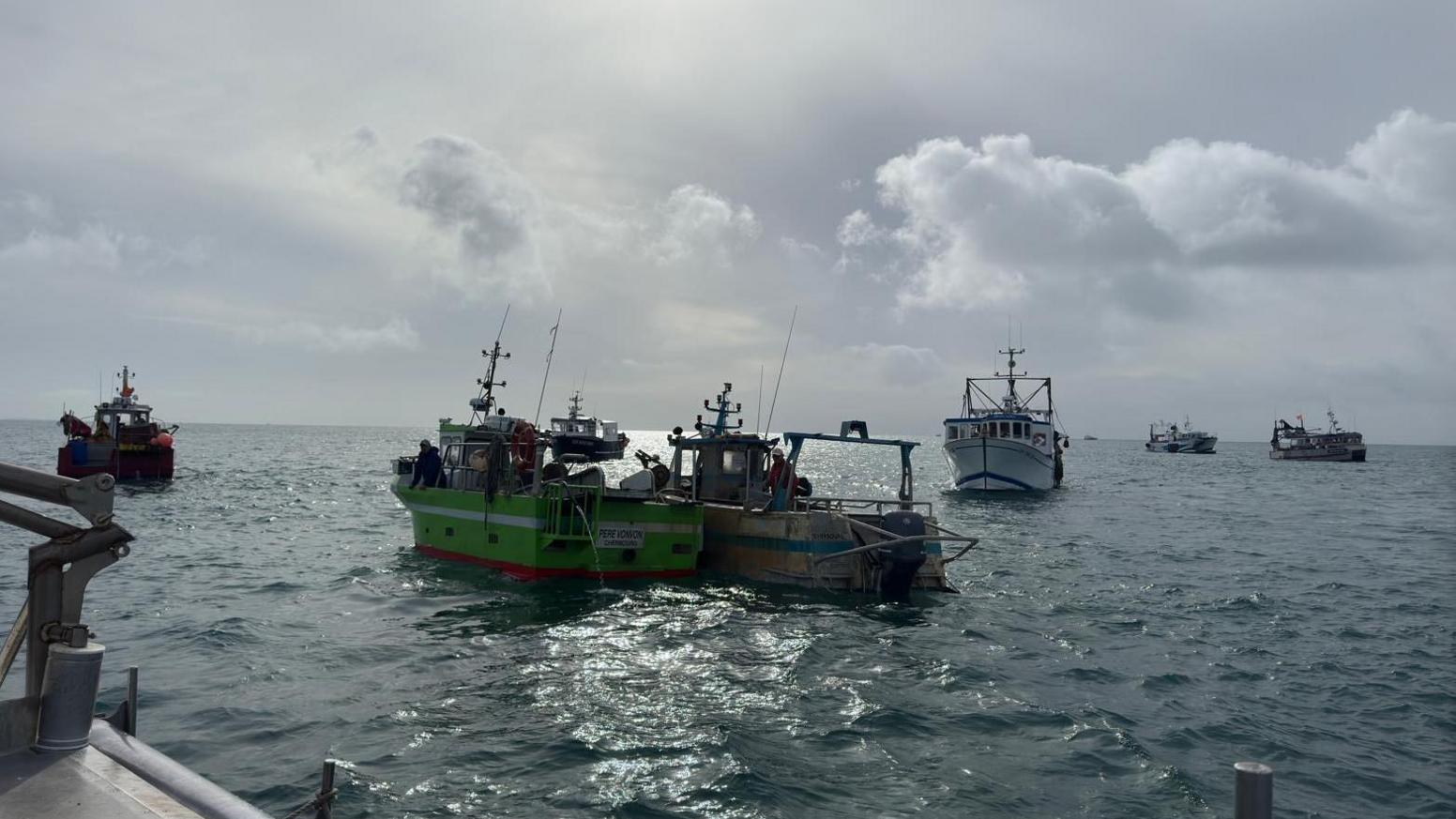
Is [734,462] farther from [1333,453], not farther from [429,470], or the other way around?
[1333,453]

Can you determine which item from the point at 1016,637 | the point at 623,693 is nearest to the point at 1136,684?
the point at 1016,637

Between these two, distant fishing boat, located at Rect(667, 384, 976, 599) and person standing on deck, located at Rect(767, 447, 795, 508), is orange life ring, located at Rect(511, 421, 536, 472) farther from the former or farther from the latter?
person standing on deck, located at Rect(767, 447, 795, 508)

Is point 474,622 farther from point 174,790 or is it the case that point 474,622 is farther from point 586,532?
point 174,790

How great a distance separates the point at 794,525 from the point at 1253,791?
49.3ft

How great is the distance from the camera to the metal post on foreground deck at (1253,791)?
3346 millimetres

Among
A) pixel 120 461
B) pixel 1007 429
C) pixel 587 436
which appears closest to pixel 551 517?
pixel 120 461

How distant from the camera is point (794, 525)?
18359 millimetres

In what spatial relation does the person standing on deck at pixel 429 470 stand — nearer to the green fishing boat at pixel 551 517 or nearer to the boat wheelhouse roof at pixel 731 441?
the green fishing boat at pixel 551 517

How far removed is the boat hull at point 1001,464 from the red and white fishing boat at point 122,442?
45.2 m

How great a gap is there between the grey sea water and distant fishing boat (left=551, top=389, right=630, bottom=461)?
5442 centimetres

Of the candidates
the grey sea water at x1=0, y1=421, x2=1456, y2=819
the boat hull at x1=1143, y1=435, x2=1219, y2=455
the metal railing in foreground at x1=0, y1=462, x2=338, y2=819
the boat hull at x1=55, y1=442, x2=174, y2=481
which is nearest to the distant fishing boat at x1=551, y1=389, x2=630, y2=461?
the boat hull at x1=55, y1=442, x2=174, y2=481

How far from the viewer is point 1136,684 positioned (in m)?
12.4

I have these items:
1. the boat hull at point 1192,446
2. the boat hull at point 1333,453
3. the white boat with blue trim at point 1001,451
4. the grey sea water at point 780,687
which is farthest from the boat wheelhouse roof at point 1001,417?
the boat hull at point 1192,446

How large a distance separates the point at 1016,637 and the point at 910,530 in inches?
125
